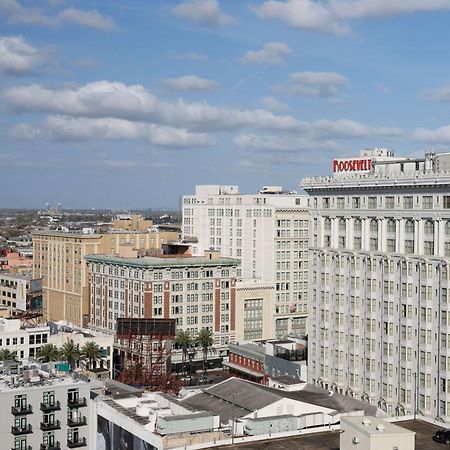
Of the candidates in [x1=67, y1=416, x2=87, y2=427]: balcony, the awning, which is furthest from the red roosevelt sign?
[x1=67, y1=416, x2=87, y2=427]: balcony

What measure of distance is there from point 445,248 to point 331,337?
31.0 meters

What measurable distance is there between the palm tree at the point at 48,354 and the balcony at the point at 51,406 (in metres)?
54.0

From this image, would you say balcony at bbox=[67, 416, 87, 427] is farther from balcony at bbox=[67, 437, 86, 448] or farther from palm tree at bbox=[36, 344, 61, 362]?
palm tree at bbox=[36, 344, 61, 362]

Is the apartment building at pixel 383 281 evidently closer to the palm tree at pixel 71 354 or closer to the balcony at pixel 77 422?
the palm tree at pixel 71 354

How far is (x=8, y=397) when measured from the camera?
94.2 metres

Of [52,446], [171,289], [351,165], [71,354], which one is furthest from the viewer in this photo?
[171,289]

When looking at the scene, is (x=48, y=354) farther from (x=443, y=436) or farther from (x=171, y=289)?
(x=443, y=436)

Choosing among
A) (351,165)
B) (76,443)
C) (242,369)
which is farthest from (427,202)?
(242,369)

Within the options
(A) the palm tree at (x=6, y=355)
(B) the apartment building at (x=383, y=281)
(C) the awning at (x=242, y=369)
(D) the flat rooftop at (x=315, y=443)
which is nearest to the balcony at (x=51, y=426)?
(D) the flat rooftop at (x=315, y=443)

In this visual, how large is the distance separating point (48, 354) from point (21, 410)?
56610 millimetres

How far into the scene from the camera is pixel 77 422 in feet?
324

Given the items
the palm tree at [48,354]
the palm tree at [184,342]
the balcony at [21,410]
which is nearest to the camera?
the balcony at [21,410]

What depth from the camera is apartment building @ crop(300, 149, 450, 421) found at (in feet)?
390

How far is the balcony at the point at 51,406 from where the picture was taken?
9679cm
